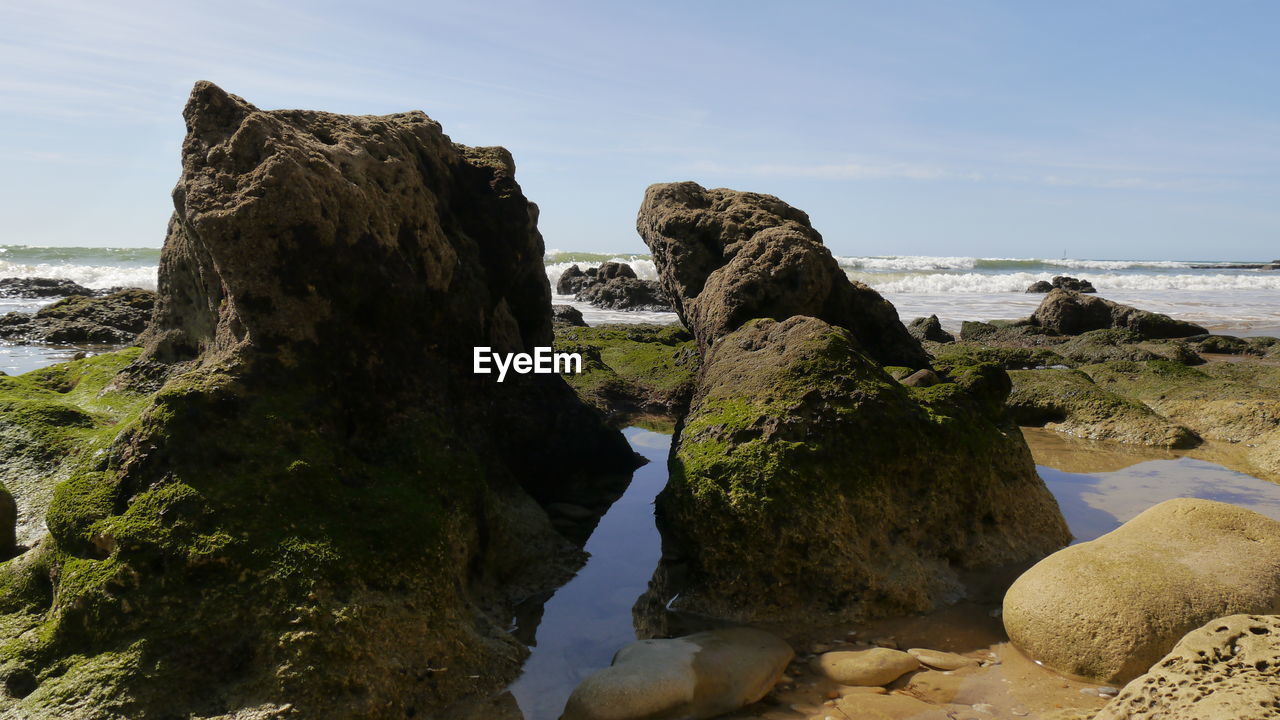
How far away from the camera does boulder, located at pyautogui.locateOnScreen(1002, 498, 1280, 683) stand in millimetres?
3789

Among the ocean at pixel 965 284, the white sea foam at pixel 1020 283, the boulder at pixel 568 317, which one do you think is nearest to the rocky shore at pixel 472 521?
the boulder at pixel 568 317

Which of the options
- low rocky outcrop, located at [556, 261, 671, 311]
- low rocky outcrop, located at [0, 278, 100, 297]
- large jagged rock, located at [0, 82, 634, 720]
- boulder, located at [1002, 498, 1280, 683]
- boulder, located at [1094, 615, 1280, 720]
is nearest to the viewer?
boulder, located at [1094, 615, 1280, 720]

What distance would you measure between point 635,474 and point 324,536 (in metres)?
3.58

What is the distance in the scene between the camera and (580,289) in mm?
29062

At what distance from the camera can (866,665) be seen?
3.90 meters

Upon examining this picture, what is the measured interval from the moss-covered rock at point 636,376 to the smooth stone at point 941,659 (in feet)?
17.6

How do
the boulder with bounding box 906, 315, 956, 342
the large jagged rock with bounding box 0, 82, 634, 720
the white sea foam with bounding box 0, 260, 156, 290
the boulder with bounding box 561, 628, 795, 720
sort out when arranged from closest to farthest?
1. the large jagged rock with bounding box 0, 82, 634, 720
2. the boulder with bounding box 561, 628, 795, 720
3. the boulder with bounding box 906, 315, 956, 342
4. the white sea foam with bounding box 0, 260, 156, 290

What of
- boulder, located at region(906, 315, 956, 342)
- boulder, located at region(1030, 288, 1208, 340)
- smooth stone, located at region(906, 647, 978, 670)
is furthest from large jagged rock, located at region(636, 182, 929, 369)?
boulder, located at region(1030, 288, 1208, 340)

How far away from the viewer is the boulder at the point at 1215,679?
2896mm

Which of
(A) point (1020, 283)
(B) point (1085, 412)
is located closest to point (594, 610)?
(B) point (1085, 412)

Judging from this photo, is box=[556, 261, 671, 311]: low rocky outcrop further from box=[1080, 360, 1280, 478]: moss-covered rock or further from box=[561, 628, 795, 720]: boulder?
box=[561, 628, 795, 720]: boulder

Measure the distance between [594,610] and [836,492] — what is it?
4.71 feet

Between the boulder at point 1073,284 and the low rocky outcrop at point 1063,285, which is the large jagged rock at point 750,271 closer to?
the boulder at point 1073,284

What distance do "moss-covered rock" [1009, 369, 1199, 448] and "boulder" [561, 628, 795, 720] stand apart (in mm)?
6283
